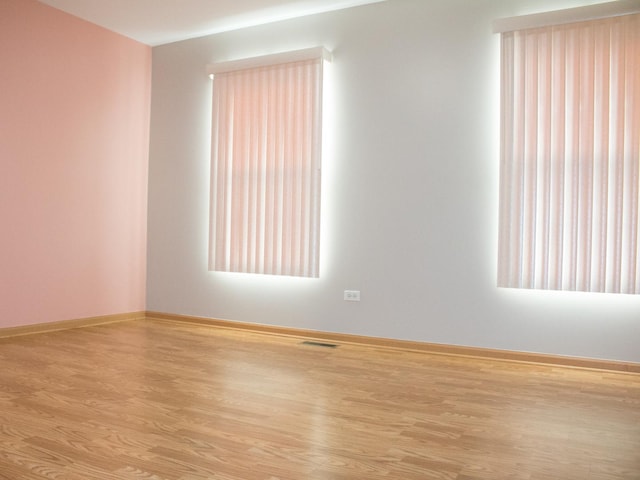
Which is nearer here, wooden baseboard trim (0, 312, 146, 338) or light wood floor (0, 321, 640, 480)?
light wood floor (0, 321, 640, 480)

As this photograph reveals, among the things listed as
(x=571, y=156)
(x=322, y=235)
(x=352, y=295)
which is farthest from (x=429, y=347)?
(x=571, y=156)

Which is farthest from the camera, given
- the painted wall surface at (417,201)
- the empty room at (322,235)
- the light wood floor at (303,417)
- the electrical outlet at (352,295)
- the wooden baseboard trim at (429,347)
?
the electrical outlet at (352,295)

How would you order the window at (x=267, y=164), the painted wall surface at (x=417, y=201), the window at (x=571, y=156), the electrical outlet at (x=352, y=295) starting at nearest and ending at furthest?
the window at (x=571, y=156) < the painted wall surface at (x=417, y=201) < the electrical outlet at (x=352, y=295) < the window at (x=267, y=164)

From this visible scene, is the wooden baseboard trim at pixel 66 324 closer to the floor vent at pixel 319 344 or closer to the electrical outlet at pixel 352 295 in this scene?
the floor vent at pixel 319 344

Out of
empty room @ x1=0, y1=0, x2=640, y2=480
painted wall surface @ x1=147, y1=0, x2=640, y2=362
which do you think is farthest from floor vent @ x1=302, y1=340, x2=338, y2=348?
painted wall surface @ x1=147, y1=0, x2=640, y2=362

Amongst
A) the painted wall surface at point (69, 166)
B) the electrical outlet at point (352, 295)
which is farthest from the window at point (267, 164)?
the painted wall surface at point (69, 166)

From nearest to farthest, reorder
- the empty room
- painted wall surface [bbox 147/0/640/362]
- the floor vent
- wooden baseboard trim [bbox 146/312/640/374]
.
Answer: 1. the empty room
2. wooden baseboard trim [bbox 146/312/640/374]
3. painted wall surface [bbox 147/0/640/362]
4. the floor vent

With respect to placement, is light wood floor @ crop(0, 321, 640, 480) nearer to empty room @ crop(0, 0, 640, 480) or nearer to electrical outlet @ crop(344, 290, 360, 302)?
empty room @ crop(0, 0, 640, 480)

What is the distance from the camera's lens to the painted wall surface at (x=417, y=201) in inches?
158

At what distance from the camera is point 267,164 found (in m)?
5.03

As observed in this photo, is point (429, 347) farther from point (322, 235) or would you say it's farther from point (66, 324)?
point (66, 324)

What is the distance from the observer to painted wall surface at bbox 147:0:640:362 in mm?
4023

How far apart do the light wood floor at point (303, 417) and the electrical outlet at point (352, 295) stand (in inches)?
24.4

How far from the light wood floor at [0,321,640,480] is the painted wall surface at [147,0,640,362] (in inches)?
14.2
